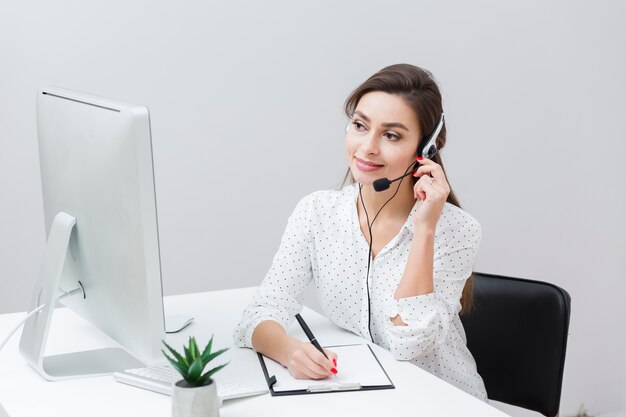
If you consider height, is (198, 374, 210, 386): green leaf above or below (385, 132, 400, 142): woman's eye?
below

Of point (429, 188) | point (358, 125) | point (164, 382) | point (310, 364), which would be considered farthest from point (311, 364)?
point (358, 125)

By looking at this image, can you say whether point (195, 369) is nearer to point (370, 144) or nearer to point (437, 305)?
point (437, 305)

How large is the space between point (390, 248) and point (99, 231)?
737 mm

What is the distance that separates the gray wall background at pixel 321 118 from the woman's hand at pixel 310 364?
4.40 ft

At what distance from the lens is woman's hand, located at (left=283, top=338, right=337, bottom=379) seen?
1552 mm

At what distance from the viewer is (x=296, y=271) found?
1.97 meters

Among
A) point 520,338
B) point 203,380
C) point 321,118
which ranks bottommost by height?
point 520,338

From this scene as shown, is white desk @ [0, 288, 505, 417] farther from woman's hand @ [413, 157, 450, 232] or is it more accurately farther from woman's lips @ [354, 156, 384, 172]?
woman's lips @ [354, 156, 384, 172]

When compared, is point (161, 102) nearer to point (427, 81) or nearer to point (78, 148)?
point (427, 81)

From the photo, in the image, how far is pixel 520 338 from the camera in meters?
1.95

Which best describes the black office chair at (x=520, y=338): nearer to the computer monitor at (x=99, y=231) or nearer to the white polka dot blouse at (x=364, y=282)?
the white polka dot blouse at (x=364, y=282)

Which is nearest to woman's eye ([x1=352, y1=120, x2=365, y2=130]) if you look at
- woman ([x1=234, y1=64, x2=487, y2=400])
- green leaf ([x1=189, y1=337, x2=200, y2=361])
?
woman ([x1=234, y1=64, x2=487, y2=400])

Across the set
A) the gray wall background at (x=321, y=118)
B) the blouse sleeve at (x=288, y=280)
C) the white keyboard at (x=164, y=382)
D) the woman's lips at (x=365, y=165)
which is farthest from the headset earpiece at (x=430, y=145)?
the gray wall background at (x=321, y=118)

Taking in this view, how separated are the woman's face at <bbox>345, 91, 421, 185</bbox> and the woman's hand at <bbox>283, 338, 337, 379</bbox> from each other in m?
0.48
